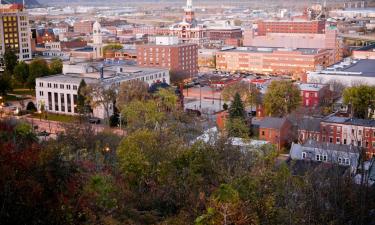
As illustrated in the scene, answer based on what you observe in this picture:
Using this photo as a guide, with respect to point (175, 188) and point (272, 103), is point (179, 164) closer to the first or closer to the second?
point (175, 188)

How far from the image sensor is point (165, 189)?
9.76 m


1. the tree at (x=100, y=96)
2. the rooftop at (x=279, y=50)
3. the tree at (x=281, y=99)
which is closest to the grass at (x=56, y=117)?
the tree at (x=100, y=96)

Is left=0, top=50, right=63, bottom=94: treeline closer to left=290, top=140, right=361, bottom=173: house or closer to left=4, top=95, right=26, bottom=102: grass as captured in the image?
left=4, top=95, right=26, bottom=102: grass

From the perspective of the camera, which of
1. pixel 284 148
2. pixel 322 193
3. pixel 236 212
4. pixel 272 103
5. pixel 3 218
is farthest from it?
pixel 272 103

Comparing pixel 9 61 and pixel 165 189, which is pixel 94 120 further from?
pixel 165 189

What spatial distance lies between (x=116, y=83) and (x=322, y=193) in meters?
17.5

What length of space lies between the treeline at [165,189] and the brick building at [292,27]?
41120mm

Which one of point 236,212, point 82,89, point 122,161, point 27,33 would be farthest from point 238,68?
point 236,212

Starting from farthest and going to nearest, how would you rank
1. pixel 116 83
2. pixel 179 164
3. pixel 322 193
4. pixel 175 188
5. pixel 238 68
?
pixel 238 68, pixel 116 83, pixel 179 164, pixel 175 188, pixel 322 193

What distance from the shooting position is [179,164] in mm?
10867

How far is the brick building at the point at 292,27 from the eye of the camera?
5219cm

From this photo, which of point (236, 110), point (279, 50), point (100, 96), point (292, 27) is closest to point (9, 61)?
point (100, 96)

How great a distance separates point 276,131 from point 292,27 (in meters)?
35.3

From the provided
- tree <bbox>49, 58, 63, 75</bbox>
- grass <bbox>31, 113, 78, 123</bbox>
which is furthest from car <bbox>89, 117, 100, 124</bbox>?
tree <bbox>49, 58, 63, 75</bbox>
